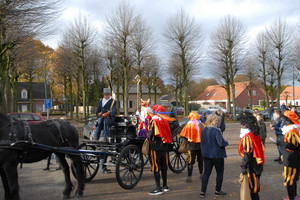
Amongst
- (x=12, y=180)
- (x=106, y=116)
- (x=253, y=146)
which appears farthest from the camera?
(x=106, y=116)

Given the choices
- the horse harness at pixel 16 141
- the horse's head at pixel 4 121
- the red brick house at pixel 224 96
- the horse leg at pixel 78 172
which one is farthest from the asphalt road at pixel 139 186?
the red brick house at pixel 224 96

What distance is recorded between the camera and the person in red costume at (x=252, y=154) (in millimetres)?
4699

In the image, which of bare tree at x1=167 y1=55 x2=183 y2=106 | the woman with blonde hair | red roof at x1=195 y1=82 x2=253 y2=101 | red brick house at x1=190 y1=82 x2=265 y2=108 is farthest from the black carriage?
red roof at x1=195 y1=82 x2=253 y2=101

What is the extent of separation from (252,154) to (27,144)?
395cm

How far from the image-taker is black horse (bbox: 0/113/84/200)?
489 centimetres

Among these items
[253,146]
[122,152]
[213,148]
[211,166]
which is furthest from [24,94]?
[253,146]

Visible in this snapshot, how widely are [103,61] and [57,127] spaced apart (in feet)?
96.5

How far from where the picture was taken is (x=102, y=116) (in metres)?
7.03

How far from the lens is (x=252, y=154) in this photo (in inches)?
186

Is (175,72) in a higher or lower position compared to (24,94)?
higher

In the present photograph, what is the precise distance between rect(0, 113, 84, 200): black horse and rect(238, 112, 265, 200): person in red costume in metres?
3.32

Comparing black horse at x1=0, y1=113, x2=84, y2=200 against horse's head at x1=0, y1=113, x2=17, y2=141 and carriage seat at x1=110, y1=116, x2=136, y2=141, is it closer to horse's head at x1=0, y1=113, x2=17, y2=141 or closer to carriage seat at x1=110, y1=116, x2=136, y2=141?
horse's head at x1=0, y1=113, x2=17, y2=141

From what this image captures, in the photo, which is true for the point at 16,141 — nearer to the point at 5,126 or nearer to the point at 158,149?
the point at 5,126

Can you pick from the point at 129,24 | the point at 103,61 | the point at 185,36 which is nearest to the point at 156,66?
the point at 103,61
